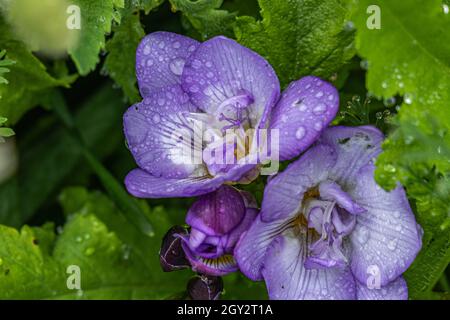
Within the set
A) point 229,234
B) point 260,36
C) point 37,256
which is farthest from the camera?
point 37,256

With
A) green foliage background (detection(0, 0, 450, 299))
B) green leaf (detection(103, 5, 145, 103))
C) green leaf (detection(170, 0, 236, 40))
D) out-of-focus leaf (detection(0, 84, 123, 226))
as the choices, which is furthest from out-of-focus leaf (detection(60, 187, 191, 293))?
green leaf (detection(170, 0, 236, 40))

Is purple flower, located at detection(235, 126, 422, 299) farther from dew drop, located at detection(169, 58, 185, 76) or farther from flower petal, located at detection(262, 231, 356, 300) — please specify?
dew drop, located at detection(169, 58, 185, 76)

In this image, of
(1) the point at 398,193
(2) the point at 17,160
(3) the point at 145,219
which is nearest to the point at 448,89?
(1) the point at 398,193

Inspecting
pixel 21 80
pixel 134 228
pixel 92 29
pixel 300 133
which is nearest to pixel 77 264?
pixel 134 228

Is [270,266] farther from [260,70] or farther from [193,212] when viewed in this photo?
[260,70]

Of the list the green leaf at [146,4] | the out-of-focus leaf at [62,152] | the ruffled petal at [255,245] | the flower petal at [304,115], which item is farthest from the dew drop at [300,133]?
the out-of-focus leaf at [62,152]

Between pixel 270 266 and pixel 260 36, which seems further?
pixel 260 36
